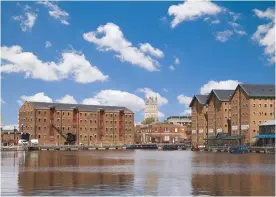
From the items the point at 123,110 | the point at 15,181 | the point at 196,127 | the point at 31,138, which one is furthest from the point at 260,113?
the point at 15,181

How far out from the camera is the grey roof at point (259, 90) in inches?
5251

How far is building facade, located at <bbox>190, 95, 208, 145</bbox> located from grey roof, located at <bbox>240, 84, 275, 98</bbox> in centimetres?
2688

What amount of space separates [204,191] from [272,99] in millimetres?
107249

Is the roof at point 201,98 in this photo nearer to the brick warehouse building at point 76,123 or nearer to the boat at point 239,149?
the brick warehouse building at point 76,123

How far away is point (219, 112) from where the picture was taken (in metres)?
151

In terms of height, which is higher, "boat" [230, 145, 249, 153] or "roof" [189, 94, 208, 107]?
"roof" [189, 94, 208, 107]

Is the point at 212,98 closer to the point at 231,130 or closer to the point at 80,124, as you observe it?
the point at 231,130

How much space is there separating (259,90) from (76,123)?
61842 millimetres

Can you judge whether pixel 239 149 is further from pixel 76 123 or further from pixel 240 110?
pixel 76 123

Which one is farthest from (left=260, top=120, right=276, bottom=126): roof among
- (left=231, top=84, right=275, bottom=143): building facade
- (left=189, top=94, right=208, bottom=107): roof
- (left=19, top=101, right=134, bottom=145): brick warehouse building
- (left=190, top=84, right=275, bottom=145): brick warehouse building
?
(left=19, top=101, right=134, bottom=145): brick warehouse building

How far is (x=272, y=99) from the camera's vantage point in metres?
134

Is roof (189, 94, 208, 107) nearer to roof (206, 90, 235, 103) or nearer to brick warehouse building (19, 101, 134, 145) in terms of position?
roof (206, 90, 235, 103)

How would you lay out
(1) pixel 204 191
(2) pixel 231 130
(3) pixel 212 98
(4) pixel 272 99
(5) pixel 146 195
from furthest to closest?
(3) pixel 212 98, (2) pixel 231 130, (4) pixel 272 99, (1) pixel 204 191, (5) pixel 146 195

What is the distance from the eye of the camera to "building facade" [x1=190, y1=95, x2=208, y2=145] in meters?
163
